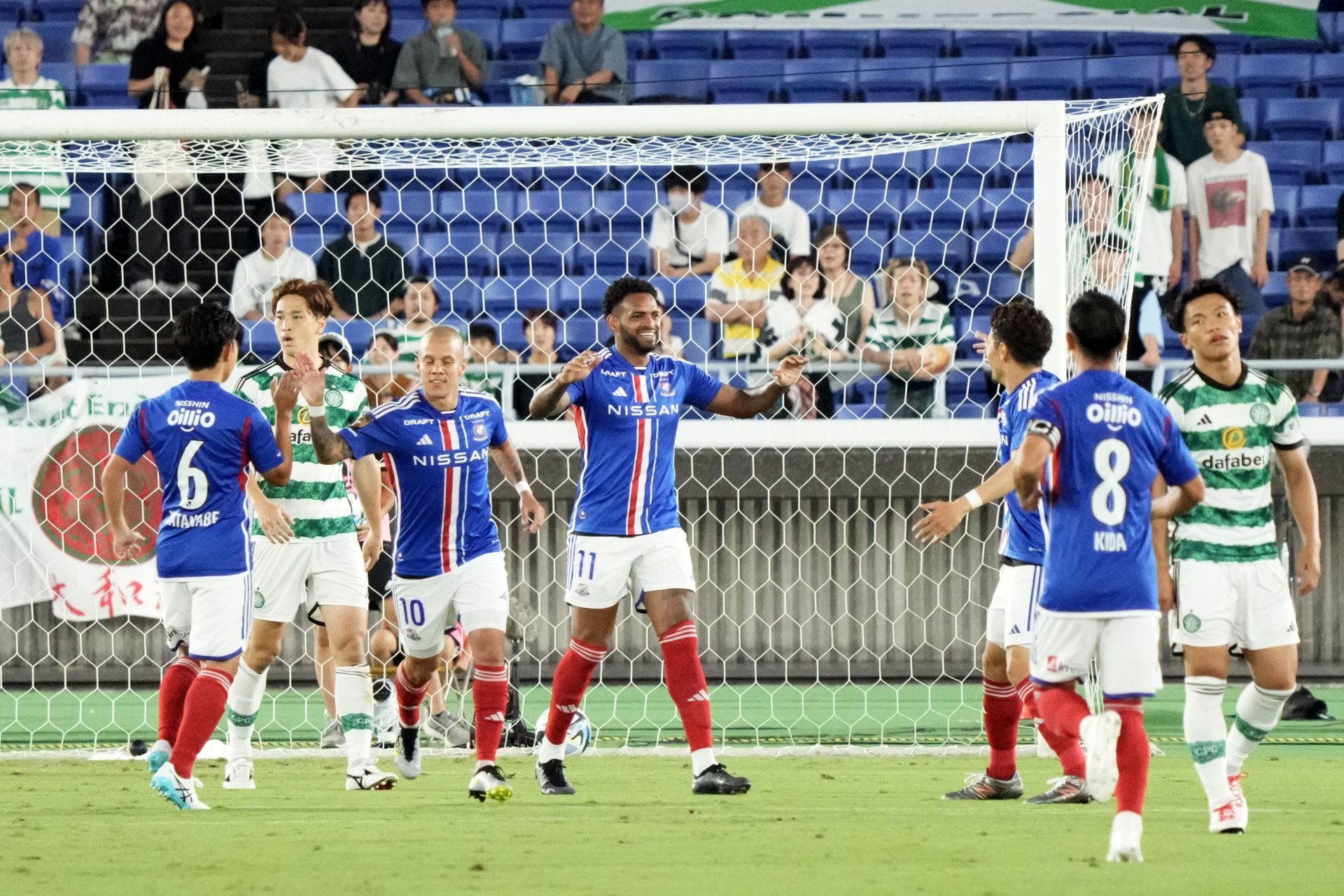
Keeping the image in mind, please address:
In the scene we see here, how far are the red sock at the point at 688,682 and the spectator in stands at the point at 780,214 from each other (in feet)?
18.4

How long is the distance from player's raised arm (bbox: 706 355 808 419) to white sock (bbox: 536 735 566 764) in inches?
51.7

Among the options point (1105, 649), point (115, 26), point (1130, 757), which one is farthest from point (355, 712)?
point (115, 26)

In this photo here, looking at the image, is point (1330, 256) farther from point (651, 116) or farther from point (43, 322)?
point (43, 322)

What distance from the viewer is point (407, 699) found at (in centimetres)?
671

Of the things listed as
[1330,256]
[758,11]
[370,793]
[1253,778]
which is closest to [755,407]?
[370,793]

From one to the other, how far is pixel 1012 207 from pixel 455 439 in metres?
7.47

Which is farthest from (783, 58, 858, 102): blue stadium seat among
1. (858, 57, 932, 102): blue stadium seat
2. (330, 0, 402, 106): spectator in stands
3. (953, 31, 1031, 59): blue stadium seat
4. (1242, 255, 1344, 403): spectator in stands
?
(1242, 255, 1344, 403): spectator in stands

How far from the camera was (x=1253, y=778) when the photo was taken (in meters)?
7.02

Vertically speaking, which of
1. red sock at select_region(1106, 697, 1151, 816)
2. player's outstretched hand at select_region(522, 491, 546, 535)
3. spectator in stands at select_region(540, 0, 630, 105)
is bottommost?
red sock at select_region(1106, 697, 1151, 816)

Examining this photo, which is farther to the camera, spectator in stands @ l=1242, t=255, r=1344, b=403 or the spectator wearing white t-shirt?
the spectator wearing white t-shirt

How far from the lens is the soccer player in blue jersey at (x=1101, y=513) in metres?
4.73

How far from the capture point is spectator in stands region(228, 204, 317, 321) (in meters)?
11.2

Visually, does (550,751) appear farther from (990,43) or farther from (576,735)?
(990,43)

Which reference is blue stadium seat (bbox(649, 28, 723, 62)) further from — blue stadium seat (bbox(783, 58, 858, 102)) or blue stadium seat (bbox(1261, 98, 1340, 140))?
blue stadium seat (bbox(1261, 98, 1340, 140))
